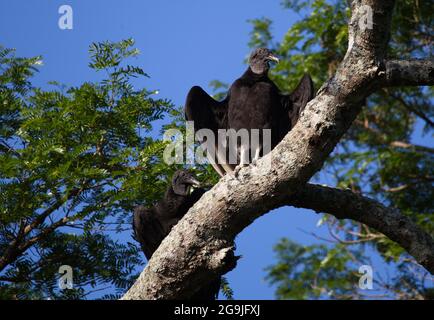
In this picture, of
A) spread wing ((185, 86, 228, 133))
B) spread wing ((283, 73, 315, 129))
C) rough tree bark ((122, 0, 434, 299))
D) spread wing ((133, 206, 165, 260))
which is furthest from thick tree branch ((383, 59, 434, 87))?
spread wing ((133, 206, 165, 260))

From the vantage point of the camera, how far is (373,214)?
476cm

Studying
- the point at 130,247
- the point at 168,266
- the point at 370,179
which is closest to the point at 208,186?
the point at 130,247

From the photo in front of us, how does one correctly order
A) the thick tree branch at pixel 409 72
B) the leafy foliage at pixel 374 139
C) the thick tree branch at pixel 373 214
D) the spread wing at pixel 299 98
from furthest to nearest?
the leafy foliage at pixel 374 139 → the spread wing at pixel 299 98 → the thick tree branch at pixel 373 214 → the thick tree branch at pixel 409 72

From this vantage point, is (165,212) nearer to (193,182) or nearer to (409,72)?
(193,182)

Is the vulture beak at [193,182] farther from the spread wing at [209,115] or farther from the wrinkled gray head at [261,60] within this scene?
the wrinkled gray head at [261,60]

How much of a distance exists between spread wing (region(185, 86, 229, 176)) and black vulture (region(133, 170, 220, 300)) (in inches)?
13.5

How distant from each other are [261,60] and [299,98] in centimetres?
72

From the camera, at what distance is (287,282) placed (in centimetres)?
1302

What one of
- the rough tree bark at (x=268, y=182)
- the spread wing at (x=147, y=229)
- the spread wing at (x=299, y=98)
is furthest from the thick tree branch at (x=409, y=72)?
the spread wing at (x=147, y=229)

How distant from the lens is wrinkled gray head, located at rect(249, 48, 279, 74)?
242 inches

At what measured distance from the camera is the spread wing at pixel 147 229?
5324mm

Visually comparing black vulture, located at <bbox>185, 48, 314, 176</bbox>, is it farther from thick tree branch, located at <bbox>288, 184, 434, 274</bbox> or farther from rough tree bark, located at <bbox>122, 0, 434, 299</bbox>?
rough tree bark, located at <bbox>122, 0, 434, 299</bbox>

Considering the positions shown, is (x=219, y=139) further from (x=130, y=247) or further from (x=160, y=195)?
(x=130, y=247)
